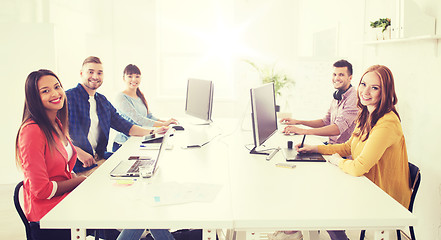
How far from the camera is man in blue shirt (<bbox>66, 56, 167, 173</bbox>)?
3055mm

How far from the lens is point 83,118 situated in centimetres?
312

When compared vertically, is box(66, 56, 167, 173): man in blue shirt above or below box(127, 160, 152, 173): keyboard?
above

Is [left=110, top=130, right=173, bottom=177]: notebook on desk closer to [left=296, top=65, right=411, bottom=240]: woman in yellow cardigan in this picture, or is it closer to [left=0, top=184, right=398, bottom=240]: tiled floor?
[left=296, top=65, right=411, bottom=240]: woman in yellow cardigan

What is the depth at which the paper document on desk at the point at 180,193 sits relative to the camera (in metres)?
1.87

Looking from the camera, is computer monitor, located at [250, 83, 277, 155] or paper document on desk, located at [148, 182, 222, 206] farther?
computer monitor, located at [250, 83, 277, 155]

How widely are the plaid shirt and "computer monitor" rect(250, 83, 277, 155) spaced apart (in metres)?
1.23

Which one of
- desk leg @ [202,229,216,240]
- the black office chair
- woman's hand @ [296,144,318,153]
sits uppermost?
woman's hand @ [296,144,318,153]

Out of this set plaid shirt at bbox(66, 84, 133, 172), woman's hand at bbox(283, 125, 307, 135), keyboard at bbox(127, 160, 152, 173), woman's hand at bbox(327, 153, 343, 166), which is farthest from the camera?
woman's hand at bbox(283, 125, 307, 135)

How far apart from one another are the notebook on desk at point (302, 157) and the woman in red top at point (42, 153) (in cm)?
126

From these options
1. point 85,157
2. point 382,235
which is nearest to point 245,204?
point 382,235

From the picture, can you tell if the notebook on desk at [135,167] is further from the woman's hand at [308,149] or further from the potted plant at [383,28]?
the potted plant at [383,28]

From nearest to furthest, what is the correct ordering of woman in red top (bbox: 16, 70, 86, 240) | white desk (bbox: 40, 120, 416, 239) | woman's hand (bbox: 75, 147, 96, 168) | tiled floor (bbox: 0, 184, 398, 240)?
white desk (bbox: 40, 120, 416, 239) < woman in red top (bbox: 16, 70, 86, 240) < woman's hand (bbox: 75, 147, 96, 168) < tiled floor (bbox: 0, 184, 398, 240)

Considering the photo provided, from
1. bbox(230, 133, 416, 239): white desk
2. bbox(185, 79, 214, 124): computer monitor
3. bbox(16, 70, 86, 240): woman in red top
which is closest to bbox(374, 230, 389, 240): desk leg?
bbox(230, 133, 416, 239): white desk

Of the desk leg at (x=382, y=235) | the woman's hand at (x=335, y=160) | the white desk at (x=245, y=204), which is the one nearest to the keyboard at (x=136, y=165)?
the white desk at (x=245, y=204)
